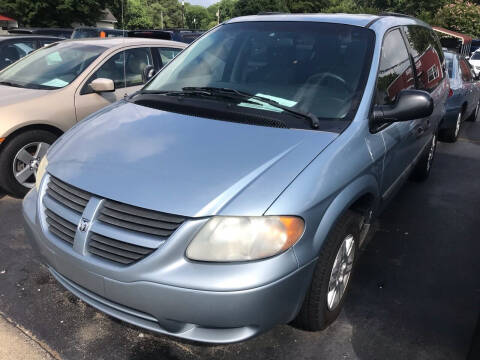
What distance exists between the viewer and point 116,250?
205 centimetres

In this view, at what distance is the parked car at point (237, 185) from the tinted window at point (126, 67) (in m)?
1.93

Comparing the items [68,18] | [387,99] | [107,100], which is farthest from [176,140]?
[68,18]

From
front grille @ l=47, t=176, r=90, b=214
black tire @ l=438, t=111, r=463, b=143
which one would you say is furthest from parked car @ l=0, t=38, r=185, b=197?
black tire @ l=438, t=111, r=463, b=143

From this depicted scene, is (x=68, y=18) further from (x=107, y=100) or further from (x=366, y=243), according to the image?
(x=366, y=243)

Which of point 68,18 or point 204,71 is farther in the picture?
point 68,18

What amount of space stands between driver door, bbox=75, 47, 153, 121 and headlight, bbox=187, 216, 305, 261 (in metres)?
3.24

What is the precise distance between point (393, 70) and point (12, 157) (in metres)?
3.55

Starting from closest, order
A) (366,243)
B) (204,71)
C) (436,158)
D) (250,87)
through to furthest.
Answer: (250,87) < (204,71) < (366,243) < (436,158)

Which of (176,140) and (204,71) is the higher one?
(204,71)

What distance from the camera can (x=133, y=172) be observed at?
7.19 feet

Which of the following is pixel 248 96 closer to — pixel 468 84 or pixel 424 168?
pixel 424 168

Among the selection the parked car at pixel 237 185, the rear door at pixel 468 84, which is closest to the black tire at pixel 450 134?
the rear door at pixel 468 84

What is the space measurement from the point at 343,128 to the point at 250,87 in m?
0.80

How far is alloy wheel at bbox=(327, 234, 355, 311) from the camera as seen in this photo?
8.19 ft
